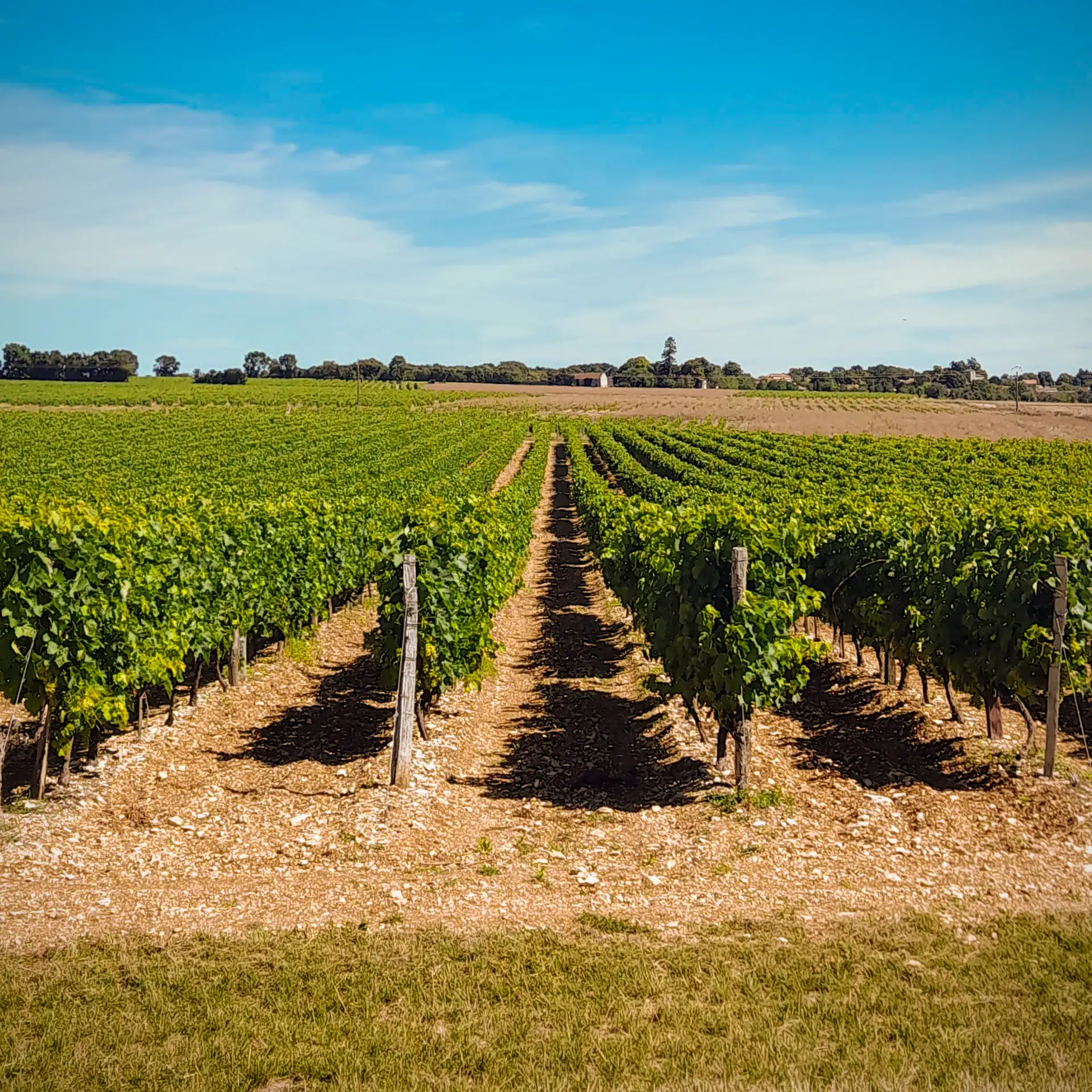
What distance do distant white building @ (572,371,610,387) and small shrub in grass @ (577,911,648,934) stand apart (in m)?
153

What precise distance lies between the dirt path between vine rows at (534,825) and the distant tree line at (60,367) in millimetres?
141132

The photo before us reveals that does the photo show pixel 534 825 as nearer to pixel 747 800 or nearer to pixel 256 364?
pixel 747 800

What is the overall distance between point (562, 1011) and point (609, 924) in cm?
119

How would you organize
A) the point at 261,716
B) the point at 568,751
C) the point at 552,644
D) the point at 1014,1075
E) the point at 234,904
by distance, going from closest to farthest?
the point at 1014,1075
the point at 234,904
the point at 568,751
the point at 261,716
the point at 552,644

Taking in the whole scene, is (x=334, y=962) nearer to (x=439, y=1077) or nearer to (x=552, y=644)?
(x=439, y=1077)

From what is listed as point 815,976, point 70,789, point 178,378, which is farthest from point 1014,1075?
point 178,378

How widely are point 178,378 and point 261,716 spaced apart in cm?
14872

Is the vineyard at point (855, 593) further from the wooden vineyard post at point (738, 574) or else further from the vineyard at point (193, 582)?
the vineyard at point (193, 582)

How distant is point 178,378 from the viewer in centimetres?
14500

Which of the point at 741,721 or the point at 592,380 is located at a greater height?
the point at 592,380

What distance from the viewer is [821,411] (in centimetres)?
10212

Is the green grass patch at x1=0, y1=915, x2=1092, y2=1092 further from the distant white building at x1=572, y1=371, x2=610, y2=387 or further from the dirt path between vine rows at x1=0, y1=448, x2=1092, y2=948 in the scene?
the distant white building at x1=572, y1=371, x2=610, y2=387

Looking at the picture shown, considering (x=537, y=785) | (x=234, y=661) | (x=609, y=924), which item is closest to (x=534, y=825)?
(x=537, y=785)

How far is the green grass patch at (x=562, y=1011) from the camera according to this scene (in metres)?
4.67
